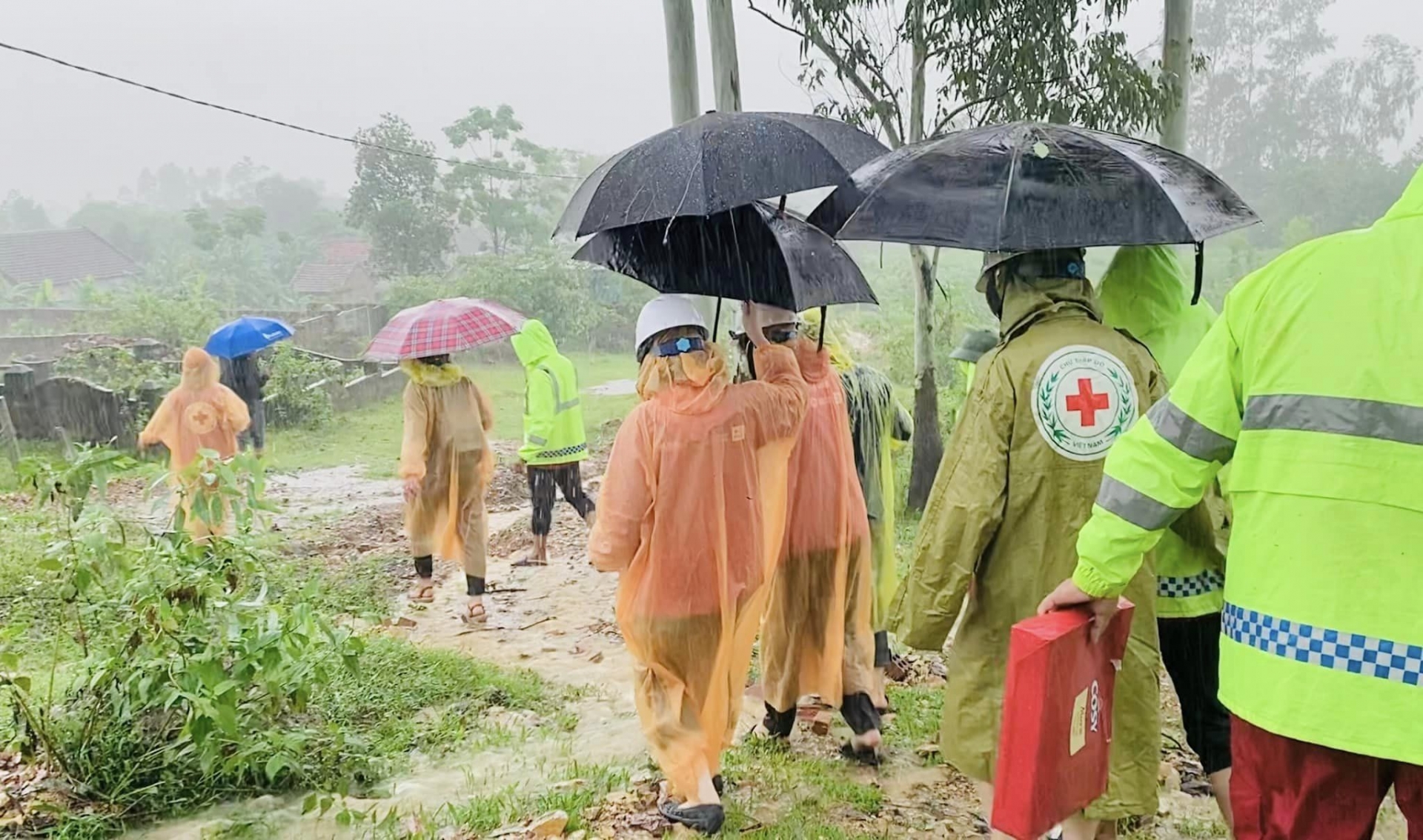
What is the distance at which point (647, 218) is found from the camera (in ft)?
8.28

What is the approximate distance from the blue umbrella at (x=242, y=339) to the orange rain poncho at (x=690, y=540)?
5563 millimetres

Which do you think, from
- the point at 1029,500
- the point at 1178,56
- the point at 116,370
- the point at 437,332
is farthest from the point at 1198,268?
the point at 116,370

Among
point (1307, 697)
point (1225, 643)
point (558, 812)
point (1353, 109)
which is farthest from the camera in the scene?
point (1353, 109)

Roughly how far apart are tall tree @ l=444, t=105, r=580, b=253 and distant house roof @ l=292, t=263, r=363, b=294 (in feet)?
15.1

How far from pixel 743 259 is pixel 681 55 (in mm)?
3201

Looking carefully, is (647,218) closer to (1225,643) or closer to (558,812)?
(1225,643)

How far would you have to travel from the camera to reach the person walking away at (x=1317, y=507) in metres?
1.39

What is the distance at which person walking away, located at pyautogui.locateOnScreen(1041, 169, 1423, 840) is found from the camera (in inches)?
54.7

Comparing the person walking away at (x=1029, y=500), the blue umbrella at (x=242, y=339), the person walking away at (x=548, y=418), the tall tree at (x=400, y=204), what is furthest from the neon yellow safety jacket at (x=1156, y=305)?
the tall tree at (x=400, y=204)

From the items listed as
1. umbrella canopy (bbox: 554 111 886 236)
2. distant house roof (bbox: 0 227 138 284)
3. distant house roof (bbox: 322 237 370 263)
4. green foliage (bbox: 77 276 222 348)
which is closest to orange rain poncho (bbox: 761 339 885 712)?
umbrella canopy (bbox: 554 111 886 236)

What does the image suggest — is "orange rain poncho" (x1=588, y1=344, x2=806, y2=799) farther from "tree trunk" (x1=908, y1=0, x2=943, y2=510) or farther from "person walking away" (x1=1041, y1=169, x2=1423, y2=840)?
"tree trunk" (x1=908, y1=0, x2=943, y2=510)

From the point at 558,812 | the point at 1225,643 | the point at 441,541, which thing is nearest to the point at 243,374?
the point at 441,541

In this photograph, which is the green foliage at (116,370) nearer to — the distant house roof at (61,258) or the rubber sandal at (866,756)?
the rubber sandal at (866,756)

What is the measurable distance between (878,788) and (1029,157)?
212cm
